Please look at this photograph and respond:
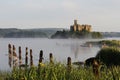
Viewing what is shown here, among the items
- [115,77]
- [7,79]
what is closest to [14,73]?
[7,79]

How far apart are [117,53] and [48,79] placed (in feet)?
61.9

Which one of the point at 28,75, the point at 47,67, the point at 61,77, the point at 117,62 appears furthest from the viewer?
the point at 117,62

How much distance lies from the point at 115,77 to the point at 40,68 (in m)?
4.62

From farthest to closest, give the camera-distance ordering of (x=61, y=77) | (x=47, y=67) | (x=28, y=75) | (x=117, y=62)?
(x=117, y=62)
(x=47, y=67)
(x=28, y=75)
(x=61, y=77)

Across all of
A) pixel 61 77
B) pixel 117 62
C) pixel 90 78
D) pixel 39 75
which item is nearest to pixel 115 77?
pixel 90 78

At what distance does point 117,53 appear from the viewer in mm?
36812

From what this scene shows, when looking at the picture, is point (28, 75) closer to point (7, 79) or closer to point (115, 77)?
point (7, 79)

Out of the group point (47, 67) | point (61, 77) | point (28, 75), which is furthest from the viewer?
point (47, 67)

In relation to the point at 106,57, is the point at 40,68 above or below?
above

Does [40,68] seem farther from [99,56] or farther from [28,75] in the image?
[99,56]

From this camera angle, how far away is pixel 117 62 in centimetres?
3600

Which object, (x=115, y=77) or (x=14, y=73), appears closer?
(x=115, y=77)

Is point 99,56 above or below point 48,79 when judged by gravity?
below

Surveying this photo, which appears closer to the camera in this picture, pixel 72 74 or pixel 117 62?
pixel 72 74
